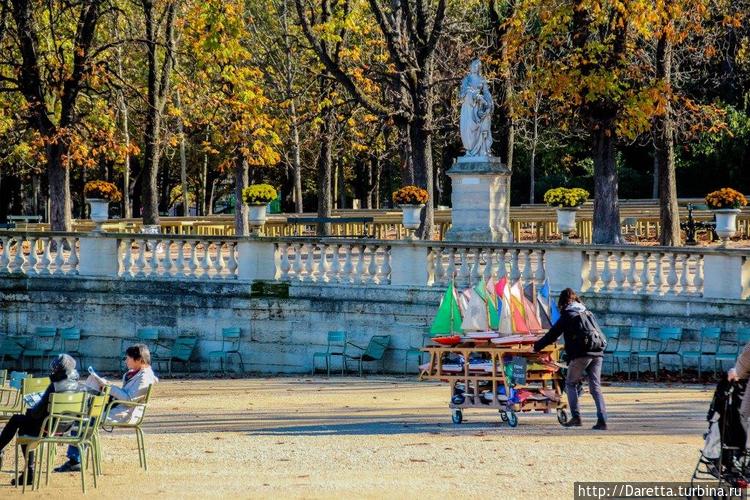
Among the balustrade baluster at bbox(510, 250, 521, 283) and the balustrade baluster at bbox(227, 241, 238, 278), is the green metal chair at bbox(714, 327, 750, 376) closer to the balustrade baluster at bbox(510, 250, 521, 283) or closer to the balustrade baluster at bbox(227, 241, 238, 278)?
the balustrade baluster at bbox(510, 250, 521, 283)

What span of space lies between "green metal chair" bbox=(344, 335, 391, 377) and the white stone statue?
16.7 feet

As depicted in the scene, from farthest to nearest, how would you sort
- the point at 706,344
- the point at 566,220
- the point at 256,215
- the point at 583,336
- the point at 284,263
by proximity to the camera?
the point at 256,215, the point at 284,263, the point at 566,220, the point at 706,344, the point at 583,336

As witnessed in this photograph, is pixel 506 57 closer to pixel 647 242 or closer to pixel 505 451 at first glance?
pixel 647 242

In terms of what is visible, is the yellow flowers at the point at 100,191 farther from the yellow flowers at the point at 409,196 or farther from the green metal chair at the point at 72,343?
the yellow flowers at the point at 409,196

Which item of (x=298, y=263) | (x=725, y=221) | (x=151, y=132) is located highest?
(x=151, y=132)

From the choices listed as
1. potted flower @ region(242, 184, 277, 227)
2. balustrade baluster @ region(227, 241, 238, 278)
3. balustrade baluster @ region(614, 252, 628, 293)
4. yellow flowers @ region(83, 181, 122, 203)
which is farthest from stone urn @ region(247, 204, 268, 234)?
balustrade baluster @ region(614, 252, 628, 293)

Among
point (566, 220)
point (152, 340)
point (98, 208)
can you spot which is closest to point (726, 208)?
point (566, 220)

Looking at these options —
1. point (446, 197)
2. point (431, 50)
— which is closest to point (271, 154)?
point (431, 50)

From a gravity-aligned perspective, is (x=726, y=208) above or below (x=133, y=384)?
above

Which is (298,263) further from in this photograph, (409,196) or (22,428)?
(22,428)

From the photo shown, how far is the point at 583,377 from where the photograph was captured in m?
15.5

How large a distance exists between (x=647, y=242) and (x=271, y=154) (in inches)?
345

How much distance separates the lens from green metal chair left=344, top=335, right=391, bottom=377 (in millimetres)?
22500

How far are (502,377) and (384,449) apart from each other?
1938mm
